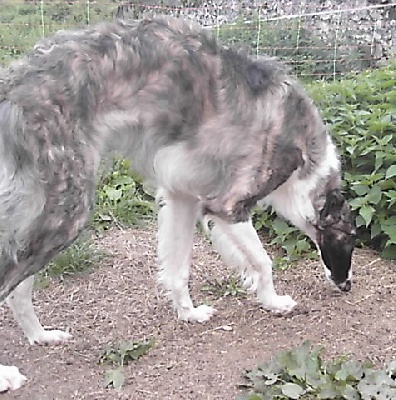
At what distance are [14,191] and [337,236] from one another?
1990 mm

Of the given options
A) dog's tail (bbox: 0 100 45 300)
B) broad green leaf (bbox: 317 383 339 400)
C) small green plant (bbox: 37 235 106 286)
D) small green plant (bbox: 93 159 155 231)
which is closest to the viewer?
broad green leaf (bbox: 317 383 339 400)

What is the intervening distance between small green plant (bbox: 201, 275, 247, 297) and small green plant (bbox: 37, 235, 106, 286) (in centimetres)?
80

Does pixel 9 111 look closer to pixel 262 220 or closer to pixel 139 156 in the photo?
pixel 139 156

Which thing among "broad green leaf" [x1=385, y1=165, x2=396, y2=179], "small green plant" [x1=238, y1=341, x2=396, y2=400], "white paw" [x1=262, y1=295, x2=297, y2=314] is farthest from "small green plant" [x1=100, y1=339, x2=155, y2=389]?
"broad green leaf" [x1=385, y1=165, x2=396, y2=179]

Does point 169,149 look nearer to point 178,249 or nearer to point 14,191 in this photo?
point 178,249

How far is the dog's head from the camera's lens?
451 cm

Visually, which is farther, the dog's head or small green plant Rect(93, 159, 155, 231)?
small green plant Rect(93, 159, 155, 231)

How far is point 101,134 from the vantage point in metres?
3.63

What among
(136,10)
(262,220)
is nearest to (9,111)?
(262,220)

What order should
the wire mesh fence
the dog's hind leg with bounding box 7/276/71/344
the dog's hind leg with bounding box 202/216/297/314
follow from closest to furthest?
1. the dog's hind leg with bounding box 7/276/71/344
2. the dog's hind leg with bounding box 202/216/297/314
3. the wire mesh fence

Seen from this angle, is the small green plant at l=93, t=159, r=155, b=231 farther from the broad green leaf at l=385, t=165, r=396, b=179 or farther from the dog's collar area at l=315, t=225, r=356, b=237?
the broad green leaf at l=385, t=165, r=396, b=179

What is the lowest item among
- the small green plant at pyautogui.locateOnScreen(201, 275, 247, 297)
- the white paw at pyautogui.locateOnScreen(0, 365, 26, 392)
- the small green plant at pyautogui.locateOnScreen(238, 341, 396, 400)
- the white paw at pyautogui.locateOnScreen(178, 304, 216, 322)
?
the small green plant at pyautogui.locateOnScreen(201, 275, 247, 297)

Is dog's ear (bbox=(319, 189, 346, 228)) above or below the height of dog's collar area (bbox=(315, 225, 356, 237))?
above

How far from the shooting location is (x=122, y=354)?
385 centimetres
